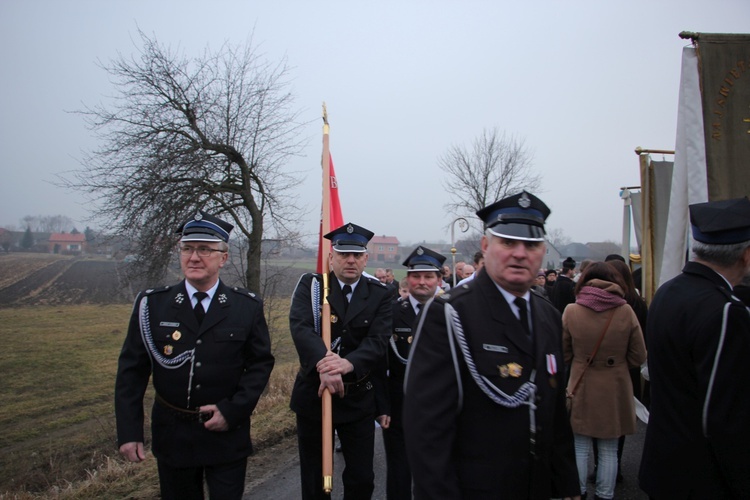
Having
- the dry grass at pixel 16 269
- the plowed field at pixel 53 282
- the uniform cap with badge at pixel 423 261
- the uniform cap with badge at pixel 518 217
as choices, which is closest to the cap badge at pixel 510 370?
the uniform cap with badge at pixel 518 217

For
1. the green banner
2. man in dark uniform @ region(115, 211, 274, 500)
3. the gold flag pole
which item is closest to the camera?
man in dark uniform @ region(115, 211, 274, 500)

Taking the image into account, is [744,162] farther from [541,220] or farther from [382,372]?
[382,372]

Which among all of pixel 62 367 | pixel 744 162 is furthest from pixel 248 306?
pixel 62 367

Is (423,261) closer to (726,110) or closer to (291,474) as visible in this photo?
(291,474)

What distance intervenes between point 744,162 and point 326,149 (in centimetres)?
359

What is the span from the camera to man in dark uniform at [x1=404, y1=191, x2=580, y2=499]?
195 centimetres

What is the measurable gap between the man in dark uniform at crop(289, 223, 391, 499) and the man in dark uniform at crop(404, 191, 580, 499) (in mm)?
1482

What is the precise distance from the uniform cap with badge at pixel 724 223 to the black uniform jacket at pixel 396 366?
222cm

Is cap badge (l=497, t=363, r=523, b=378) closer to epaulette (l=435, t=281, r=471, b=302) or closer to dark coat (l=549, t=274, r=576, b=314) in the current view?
epaulette (l=435, t=281, r=471, b=302)

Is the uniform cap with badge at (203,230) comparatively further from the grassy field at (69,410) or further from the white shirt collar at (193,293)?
the grassy field at (69,410)

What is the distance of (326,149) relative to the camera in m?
4.45

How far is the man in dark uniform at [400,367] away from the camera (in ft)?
13.0

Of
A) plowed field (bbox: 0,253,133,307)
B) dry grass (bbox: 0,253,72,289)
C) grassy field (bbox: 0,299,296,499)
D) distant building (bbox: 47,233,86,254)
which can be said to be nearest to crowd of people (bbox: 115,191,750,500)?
grassy field (bbox: 0,299,296,499)

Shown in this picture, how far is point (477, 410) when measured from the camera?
203 centimetres
